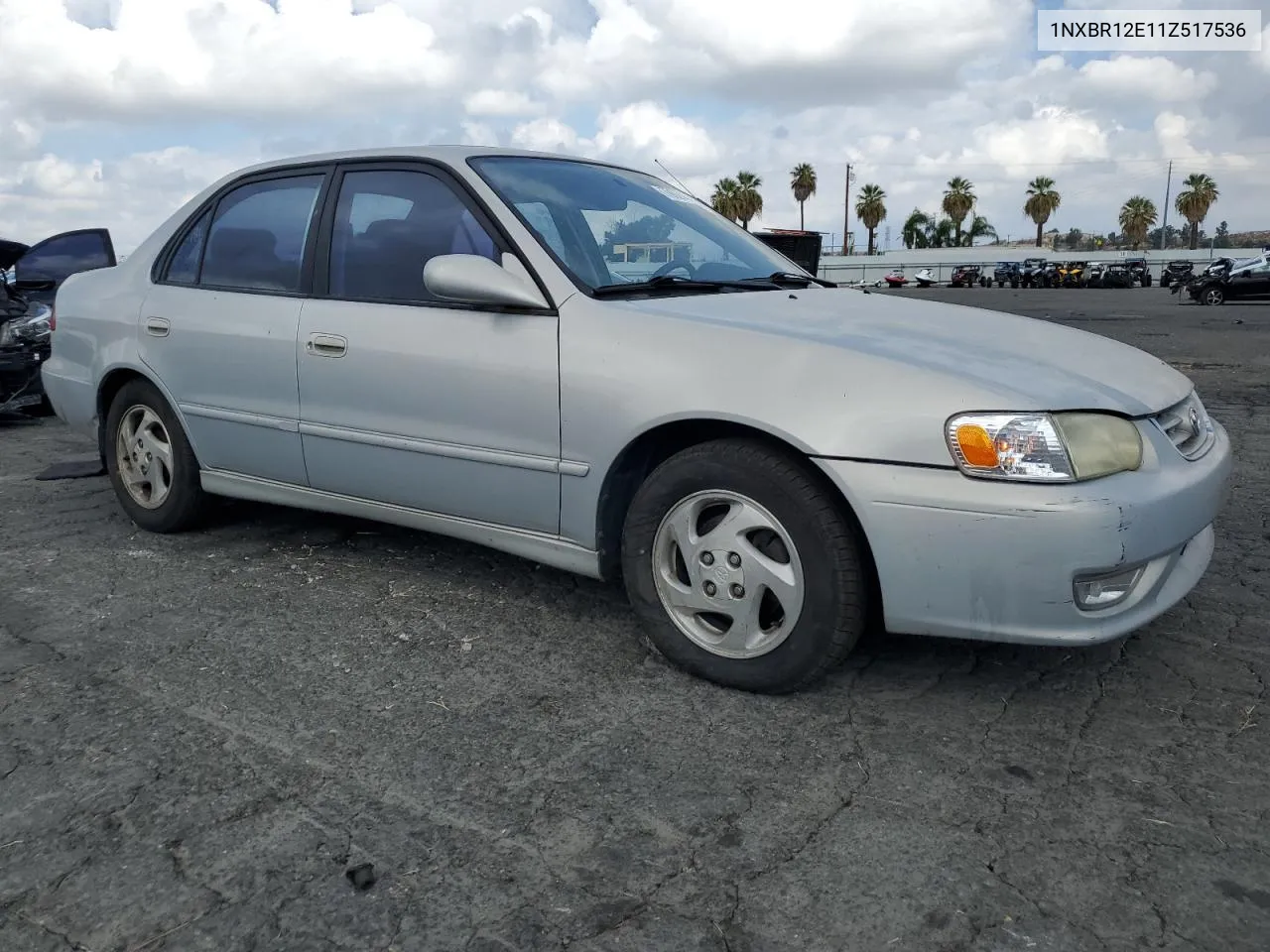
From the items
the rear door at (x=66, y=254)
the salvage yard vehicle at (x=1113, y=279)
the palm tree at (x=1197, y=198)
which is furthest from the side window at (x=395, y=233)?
the palm tree at (x=1197, y=198)

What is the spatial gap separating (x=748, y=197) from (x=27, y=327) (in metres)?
71.8

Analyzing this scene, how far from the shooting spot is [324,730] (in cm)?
272

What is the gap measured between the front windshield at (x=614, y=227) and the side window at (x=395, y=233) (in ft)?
0.56

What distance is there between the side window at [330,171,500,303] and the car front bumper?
1534mm

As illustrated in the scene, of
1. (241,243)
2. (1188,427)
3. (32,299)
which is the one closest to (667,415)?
(1188,427)

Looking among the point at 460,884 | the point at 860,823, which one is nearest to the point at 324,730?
the point at 460,884

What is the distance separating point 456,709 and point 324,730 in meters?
0.35

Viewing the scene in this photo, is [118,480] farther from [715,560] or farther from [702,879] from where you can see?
[702,879]

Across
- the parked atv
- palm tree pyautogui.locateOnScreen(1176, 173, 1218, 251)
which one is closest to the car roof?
the parked atv

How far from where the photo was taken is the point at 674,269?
353 centimetres

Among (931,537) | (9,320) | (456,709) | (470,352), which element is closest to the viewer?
(931,537)

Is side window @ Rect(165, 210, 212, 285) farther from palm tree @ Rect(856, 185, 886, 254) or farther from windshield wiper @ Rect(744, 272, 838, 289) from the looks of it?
palm tree @ Rect(856, 185, 886, 254)

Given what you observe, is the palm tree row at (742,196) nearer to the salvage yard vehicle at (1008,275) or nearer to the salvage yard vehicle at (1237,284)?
the salvage yard vehicle at (1008,275)

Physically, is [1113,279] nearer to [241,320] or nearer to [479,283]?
[241,320]
